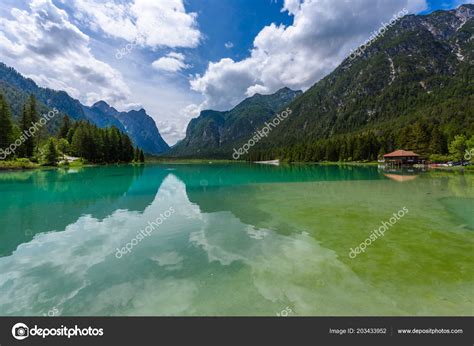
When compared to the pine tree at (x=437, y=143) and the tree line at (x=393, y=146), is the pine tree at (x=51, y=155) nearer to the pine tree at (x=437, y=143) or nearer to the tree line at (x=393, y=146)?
Answer: the tree line at (x=393, y=146)

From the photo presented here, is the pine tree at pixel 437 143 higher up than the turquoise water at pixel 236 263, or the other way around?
the pine tree at pixel 437 143

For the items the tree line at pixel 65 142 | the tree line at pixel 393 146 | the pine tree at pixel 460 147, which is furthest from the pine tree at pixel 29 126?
the pine tree at pixel 460 147

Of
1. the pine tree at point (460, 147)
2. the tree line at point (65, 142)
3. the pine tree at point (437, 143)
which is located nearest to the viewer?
the tree line at point (65, 142)

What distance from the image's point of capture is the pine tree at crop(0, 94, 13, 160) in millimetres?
72287

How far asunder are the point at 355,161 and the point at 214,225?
131 metres

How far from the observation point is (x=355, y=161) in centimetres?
13075

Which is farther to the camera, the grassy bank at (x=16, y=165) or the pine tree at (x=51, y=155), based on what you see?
the pine tree at (x=51, y=155)

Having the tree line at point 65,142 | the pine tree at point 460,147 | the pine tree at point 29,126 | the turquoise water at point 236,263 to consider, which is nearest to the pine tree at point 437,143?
the pine tree at point 460,147

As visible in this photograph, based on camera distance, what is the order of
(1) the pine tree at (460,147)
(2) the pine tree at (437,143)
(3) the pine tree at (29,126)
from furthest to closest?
(2) the pine tree at (437,143), (3) the pine tree at (29,126), (1) the pine tree at (460,147)

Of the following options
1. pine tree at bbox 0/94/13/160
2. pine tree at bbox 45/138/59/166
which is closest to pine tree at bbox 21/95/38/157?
pine tree at bbox 0/94/13/160

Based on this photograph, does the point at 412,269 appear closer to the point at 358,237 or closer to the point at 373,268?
the point at 373,268

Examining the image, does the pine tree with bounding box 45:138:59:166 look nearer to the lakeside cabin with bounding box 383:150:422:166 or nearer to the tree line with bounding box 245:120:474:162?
the lakeside cabin with bounding box 383:150:422:166

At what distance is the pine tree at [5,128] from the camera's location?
237 feet

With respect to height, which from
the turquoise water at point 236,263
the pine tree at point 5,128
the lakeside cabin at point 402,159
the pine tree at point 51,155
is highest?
the pine tree at point 5,128
